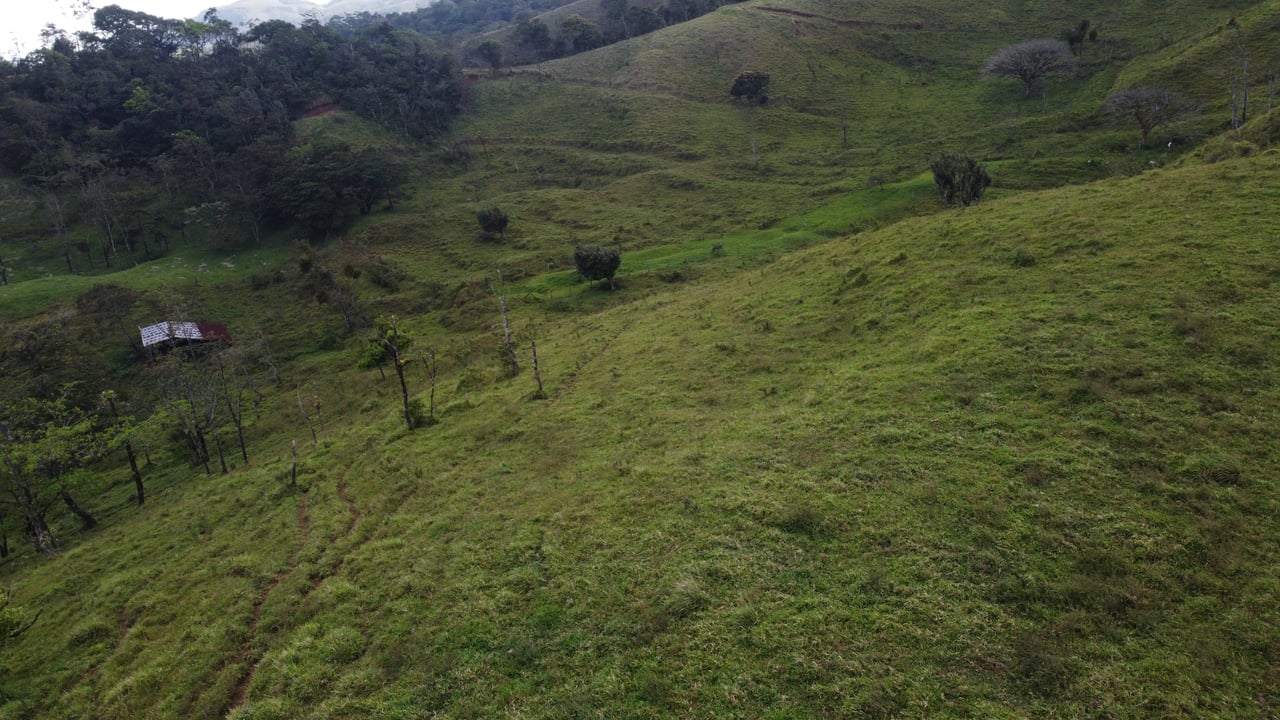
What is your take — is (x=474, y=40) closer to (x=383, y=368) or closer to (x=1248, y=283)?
(x=383, y=368)

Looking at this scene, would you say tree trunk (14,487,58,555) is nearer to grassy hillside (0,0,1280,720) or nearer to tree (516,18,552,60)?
grassy hillside (0,0,1280,720)

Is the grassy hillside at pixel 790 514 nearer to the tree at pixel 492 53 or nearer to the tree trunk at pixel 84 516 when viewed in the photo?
the tree trunk at pixel 84 516

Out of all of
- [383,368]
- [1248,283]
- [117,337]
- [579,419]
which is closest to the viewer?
[1248,283]

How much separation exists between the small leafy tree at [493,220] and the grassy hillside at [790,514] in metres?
29.0

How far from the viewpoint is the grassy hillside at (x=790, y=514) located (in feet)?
31.6

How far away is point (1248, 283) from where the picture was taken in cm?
1636

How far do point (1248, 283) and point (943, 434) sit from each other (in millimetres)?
10805

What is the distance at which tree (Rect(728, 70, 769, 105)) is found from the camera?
3612 inches

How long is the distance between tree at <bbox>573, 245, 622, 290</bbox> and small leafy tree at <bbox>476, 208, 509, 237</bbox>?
2155cm

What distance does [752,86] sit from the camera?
3612 inches

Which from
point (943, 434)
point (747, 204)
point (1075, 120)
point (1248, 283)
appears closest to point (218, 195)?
point (747, 204)

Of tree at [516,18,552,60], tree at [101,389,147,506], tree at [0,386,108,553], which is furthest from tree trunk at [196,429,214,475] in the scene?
tree at [516,18,552,60]

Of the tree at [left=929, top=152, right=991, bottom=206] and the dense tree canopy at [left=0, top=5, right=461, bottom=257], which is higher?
the dense tree canopy at [left=0, top=5, right=461, bottom=257]

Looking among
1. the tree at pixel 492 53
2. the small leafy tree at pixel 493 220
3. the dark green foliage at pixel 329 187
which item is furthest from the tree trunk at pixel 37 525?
the tree at pixel 492 53
